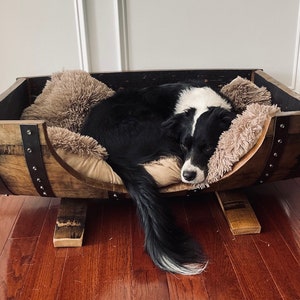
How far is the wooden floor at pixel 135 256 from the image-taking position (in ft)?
3.61

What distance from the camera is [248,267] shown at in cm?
118

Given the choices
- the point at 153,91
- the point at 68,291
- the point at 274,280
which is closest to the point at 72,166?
the point at 68,291

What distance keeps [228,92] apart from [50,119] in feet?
2.78

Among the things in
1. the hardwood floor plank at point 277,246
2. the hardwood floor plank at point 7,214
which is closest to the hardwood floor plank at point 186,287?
the hardwood floor plank at point 277,246

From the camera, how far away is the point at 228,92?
5.79ft

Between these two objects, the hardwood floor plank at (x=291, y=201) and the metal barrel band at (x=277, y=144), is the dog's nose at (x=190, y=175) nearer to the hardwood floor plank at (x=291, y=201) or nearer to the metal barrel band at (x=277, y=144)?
the metal barrel band at (x=277, y=144)

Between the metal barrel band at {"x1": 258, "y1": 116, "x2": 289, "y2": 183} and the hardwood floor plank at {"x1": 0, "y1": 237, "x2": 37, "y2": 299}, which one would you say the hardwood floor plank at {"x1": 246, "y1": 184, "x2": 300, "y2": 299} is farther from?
the hardwood floor plank at {"x1": 0, "y1": 237, "x2": 37, "y2": 299}

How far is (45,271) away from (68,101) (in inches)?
32.1

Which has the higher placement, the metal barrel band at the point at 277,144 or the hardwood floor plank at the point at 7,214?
the metal barrel band at the point at 277,144

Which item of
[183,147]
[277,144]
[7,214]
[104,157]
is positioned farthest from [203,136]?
[7,214]

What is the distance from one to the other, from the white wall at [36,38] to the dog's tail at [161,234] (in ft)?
3.26

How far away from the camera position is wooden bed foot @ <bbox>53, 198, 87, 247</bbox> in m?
1.28

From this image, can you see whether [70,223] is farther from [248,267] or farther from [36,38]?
[36,38]

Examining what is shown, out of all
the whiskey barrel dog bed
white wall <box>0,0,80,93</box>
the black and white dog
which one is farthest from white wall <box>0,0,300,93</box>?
the whiskey barrel dog bed
